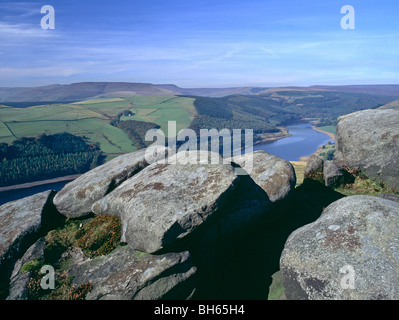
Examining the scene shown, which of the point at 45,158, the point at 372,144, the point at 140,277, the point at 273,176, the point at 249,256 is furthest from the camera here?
the point at 45,158

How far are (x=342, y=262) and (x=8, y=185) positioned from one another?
152 m

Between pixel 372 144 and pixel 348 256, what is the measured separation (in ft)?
41.7

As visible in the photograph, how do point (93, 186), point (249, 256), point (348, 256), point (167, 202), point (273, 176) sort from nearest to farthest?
point (348, 256)
point (167, 202)
point (249, 256)
point (273, 176)
point (93, 186)

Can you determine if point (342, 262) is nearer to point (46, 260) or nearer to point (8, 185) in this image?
point (46, 260)

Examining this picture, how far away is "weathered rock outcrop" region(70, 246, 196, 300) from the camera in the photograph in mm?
10141

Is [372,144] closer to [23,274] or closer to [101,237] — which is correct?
[101,237]

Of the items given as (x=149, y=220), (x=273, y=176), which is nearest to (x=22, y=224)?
(x=149, y=220)

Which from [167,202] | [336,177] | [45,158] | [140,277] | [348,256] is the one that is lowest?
[45,158]

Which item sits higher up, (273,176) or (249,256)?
(273,176)

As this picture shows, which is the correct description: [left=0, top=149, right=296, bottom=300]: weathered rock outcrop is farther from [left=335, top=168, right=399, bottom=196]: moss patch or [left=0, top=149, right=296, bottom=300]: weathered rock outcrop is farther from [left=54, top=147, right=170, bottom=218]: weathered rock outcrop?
[left=335, top=168, right=399, bottom=196]: moss patch

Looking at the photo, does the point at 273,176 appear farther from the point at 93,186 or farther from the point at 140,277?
the point at 93,186

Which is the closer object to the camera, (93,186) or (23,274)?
(23,274)

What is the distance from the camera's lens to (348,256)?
9.74 metres

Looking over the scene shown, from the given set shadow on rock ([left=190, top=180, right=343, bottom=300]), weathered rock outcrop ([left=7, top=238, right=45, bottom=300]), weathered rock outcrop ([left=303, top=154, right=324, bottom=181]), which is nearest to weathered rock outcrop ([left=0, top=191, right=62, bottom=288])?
weathered rock outcrop ([left=7, top=238, right=45, bottom=300])
